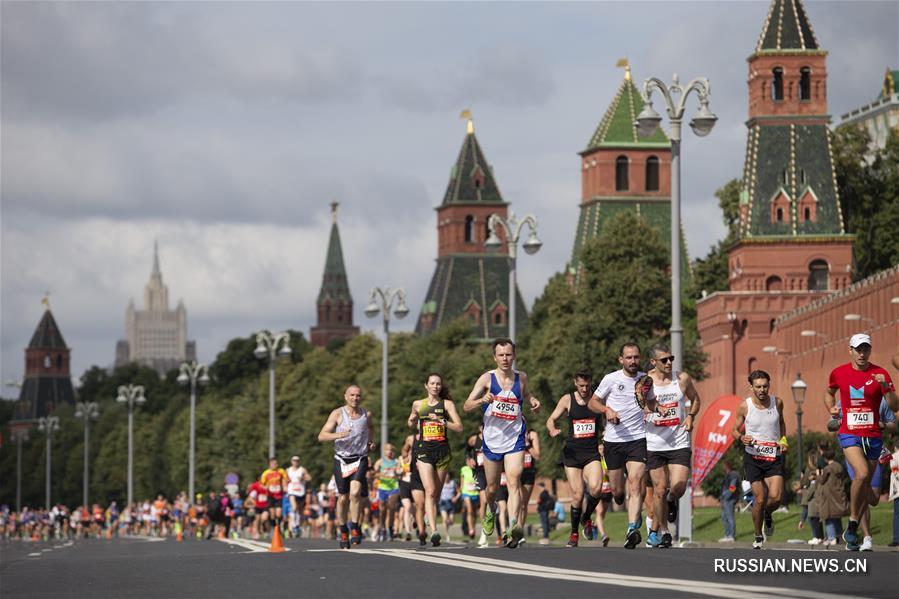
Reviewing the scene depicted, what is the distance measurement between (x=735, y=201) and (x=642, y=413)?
86481 millimetres

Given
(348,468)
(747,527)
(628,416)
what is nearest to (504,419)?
(628,416)

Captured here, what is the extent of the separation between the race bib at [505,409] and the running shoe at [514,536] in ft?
3.84

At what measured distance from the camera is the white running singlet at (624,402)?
22.2m

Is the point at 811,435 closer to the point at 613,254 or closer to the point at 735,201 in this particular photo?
the point at 613,254

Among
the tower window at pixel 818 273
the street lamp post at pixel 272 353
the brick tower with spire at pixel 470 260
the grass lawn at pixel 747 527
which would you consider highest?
the brick tower with spire at pixel 470 260

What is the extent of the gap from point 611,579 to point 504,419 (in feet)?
23.8

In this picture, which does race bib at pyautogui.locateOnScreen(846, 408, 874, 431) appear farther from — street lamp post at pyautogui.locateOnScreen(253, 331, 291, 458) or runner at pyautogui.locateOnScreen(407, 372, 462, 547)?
street lamp post at pyautogui.locateOnScreen(253, 331, 291, 458)

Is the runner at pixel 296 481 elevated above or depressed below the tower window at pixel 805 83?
below

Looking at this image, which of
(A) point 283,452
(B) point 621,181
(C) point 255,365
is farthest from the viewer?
(C) point 255,365

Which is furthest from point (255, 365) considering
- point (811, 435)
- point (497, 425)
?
point (497, 425)

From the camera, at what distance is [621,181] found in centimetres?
14575

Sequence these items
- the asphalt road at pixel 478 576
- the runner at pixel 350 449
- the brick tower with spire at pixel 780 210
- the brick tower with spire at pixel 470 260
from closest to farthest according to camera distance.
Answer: the asphalt road at pixel 478 576, the runner at pixel 350 449, the brick tower with spire at pixel 780 210, the brick tower with spire at pixel 470 260

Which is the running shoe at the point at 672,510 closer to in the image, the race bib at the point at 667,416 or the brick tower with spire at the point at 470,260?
the race bib at the point at 667,416

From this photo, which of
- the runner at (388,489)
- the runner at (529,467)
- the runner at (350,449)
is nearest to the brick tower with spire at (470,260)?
the runner at (388,489)
